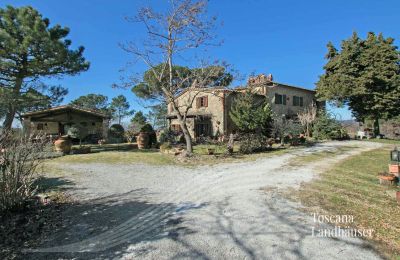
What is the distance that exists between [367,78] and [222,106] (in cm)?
1376

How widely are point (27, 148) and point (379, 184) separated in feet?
30.8

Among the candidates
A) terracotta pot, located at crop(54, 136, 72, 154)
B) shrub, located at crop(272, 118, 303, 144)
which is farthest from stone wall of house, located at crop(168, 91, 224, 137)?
terracotta pot, located at crop(54, 136, 72, 154)

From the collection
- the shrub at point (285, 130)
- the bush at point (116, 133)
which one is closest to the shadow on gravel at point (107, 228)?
the shrub at point (285, 130)

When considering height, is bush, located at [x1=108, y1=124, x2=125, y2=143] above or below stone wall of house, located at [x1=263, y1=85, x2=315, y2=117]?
below

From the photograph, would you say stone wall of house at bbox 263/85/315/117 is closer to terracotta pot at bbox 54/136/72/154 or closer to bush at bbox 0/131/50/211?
terracotta pot at bbox 54/136/72/154

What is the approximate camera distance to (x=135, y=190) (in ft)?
23.1

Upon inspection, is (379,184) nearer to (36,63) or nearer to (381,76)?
(36,63)

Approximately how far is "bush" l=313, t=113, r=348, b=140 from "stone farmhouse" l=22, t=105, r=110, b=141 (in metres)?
20.2

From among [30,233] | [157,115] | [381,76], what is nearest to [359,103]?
[381,76]

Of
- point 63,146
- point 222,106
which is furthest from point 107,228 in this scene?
point 222,106

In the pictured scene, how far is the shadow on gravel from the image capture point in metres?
3.74

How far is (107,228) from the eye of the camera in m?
4.48

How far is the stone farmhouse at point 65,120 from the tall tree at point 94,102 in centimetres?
2595

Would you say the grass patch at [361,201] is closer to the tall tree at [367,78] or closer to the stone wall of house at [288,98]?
the stone wall of house at [288,98]
